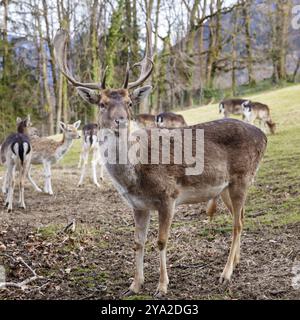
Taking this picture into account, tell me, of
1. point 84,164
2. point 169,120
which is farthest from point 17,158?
point 169,120

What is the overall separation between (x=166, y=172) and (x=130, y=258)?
1.52m

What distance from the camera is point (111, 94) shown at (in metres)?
4.92

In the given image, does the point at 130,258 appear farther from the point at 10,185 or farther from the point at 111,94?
the point at 10,185

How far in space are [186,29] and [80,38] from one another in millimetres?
8337

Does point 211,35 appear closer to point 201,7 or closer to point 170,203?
point 201,7

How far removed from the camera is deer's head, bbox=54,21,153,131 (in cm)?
471

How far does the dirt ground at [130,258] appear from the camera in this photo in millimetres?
4902

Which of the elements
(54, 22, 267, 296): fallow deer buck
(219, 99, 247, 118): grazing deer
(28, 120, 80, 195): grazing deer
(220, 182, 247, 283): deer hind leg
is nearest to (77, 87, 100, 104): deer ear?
(54, 22, 267, 296): fallow deer buck

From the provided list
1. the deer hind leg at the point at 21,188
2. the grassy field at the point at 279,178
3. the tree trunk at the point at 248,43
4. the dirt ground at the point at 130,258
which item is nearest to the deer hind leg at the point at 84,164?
the deer hind leg at the point at 21,188

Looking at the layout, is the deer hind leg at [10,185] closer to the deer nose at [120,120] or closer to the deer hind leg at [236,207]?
the deer hind leg at [236,207]

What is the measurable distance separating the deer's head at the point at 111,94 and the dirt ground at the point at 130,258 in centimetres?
165

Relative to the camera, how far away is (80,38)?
97.0 feet

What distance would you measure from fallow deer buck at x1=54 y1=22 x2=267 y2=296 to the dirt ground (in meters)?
0.25
